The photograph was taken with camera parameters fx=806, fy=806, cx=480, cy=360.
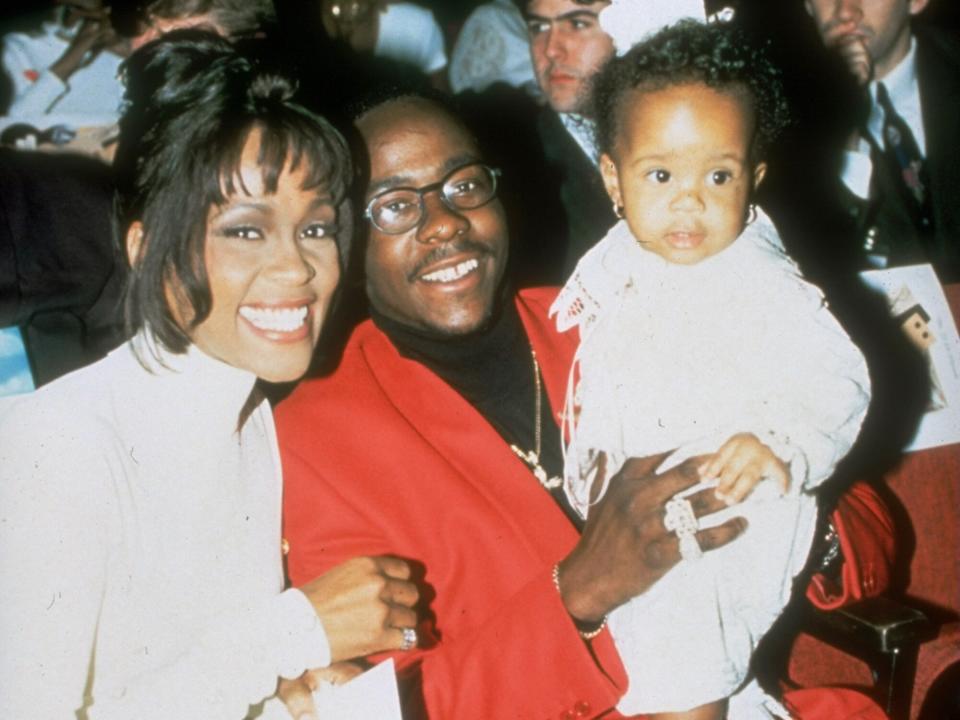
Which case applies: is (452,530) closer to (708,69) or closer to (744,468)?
(744,468)

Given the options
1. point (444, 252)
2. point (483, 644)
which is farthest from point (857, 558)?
point (444, 252)

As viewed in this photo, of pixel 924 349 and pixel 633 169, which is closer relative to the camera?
pixel 633 169

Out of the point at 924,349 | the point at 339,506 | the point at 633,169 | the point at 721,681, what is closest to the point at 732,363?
the point at 633,169

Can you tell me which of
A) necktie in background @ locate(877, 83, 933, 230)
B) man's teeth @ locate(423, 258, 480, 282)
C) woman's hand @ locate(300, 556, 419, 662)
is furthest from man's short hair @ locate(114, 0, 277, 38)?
necktie in background @ locate(877, 83, 933, 230)

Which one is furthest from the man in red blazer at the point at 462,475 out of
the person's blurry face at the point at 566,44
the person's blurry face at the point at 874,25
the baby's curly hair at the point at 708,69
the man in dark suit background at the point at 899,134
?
the person's blurry face at the point at 874,25

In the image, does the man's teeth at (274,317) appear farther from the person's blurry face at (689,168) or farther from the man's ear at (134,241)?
the person's blurry face at (689,168)

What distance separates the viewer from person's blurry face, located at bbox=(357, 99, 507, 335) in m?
1.50

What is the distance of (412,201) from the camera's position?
151 cm

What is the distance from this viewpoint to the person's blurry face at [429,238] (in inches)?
58.9

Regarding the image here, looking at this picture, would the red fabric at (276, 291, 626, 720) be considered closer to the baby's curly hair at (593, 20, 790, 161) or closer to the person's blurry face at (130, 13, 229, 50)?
the baby's curly hair at (593, 20, 790, 161)

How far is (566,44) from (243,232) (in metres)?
1.86

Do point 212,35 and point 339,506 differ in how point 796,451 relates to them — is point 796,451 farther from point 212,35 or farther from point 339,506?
point 212,35

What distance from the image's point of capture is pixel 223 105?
1.18 meters

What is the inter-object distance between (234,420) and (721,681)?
34.8 inches
